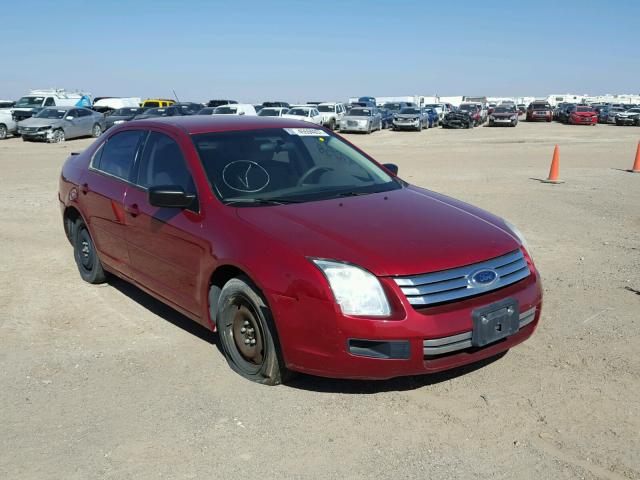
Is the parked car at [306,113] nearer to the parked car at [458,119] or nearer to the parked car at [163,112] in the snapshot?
the parked car at [163,112]

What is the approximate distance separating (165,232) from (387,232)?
1657mm

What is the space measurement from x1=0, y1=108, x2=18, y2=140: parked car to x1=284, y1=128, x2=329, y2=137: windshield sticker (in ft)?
90.1

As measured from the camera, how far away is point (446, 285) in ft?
11.5

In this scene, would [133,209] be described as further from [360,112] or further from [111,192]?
[360,112]

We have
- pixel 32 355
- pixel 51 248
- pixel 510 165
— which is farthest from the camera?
pixel 510 165

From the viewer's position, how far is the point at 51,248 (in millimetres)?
7727

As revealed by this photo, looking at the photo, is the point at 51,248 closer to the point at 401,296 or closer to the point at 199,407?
the point at 199,407

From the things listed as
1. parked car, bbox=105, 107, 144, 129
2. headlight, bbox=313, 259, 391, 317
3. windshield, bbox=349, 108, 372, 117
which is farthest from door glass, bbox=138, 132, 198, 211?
windshield, bbox=349, 108, 372, 117

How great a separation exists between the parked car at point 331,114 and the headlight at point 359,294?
107 feet

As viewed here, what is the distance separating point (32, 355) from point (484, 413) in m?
3.16

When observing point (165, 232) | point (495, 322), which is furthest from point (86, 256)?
point (495, 322)

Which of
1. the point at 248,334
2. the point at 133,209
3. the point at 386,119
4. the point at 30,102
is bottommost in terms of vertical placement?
the point at 386,119

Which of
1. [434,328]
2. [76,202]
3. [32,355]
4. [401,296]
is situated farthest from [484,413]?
[76,202]

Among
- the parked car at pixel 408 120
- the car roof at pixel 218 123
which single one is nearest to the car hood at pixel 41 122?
the parked car at pixel 408 120
